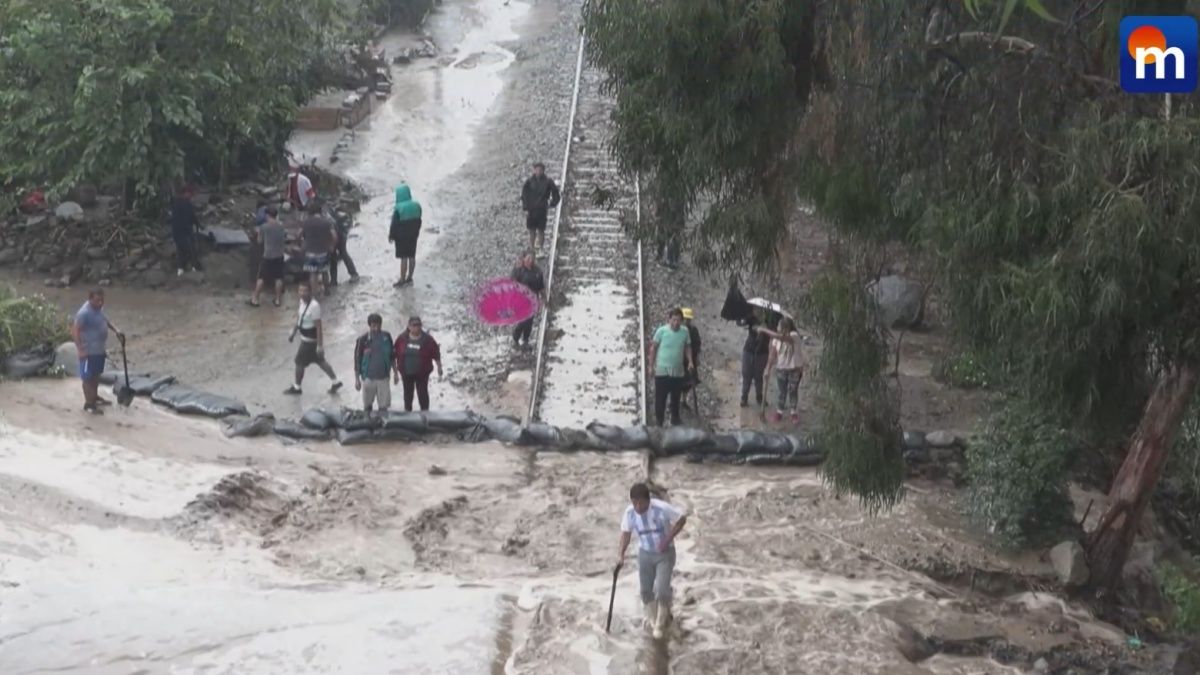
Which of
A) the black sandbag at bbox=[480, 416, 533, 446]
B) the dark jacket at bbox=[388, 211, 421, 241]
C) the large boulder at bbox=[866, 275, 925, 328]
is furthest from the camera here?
the dark jacket at bbox=[388, 211, 421, 241]

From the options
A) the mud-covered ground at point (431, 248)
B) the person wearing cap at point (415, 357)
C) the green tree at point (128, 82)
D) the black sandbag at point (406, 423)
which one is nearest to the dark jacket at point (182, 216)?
the green tree at point (128, 82)

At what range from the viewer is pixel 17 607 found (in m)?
11.6

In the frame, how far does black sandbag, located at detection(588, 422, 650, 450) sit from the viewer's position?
1571 cm

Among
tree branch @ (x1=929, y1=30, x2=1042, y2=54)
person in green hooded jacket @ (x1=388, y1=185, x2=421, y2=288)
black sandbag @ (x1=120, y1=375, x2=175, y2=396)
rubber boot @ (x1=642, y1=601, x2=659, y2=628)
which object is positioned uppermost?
tree branch @ (x1=929, y1=30, x2=1042, y2=54)

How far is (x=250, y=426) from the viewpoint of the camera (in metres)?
15.7

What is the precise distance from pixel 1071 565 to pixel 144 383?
31.3 feet

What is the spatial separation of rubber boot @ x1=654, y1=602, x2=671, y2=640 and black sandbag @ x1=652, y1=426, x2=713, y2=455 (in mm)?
3825

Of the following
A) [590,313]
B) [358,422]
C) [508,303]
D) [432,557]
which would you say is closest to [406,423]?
[358,422]

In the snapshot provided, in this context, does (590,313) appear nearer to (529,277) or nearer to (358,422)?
(529,277)

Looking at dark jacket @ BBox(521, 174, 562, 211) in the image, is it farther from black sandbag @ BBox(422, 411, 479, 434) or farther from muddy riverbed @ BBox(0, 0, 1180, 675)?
black sandbag @ BBox(422, 411, 479, 434)

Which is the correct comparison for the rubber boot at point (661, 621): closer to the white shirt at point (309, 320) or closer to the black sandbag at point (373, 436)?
the black sandbag at point (373, 436)

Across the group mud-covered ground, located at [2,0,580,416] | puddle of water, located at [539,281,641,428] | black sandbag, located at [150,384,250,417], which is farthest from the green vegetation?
mud-covered ground, located at [2,0,580,416]

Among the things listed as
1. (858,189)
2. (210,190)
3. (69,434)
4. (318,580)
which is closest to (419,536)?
(318,580)

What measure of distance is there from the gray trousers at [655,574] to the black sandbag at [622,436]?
3734mm
